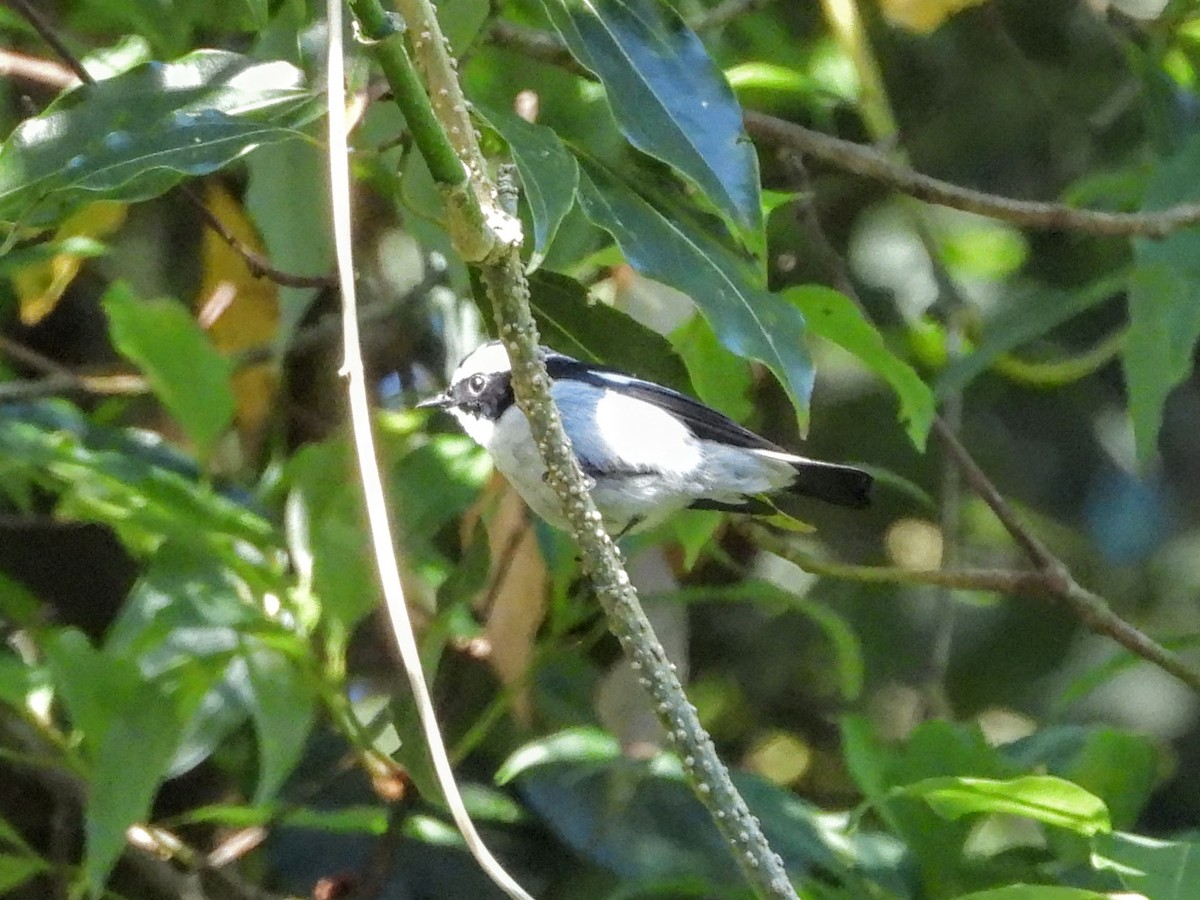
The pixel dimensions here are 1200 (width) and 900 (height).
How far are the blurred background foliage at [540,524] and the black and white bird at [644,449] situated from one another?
8 cm

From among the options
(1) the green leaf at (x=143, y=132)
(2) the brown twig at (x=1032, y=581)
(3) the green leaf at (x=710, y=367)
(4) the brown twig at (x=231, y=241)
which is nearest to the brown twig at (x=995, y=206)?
(2) the brown twig at (x=1032, y=581)

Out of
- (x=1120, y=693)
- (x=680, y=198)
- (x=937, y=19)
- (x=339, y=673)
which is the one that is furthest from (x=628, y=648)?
(x=1120, y=693)

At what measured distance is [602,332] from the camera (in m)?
1.77

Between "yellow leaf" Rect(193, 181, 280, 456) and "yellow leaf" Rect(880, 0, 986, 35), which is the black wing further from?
"yellow leaf" Rect(880, 0, 986, 35)

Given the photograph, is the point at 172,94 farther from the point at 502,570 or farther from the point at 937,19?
the point at 937,19

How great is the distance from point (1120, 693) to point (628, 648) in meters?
2.48

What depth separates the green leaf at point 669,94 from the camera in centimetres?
150

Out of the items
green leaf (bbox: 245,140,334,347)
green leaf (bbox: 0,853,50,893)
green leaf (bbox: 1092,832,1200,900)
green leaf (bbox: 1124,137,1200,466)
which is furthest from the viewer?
green leaf (bbox: 0,853,50,893)

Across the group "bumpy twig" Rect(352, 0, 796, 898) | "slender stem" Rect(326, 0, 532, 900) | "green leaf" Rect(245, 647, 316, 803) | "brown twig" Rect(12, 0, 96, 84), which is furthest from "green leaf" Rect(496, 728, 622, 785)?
"brown twig" Rect(12, 0, 96, 84)

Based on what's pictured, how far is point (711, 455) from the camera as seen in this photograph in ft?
7.49

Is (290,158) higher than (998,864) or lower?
higher

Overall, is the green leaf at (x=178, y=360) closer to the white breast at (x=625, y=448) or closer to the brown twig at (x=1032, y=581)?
the white breast at (x=625, y=448)

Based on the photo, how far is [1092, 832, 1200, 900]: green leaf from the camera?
1.48 meters

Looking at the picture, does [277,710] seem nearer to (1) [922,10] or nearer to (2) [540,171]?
(2) [540,171]
